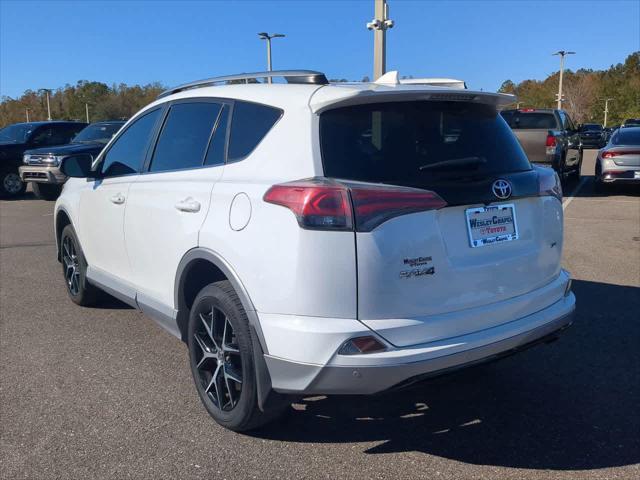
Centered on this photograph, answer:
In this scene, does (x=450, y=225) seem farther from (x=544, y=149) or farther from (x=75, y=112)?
(x=75, y=112)

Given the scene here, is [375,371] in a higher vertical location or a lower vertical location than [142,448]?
higher

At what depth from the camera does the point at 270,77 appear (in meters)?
3.50

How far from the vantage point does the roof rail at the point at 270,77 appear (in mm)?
3221

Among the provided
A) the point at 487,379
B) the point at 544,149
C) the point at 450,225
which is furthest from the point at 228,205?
the point at 544,149

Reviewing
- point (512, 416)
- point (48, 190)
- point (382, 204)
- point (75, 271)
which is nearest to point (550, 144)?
point (75, 271)

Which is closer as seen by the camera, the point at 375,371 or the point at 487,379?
the point at 375,371

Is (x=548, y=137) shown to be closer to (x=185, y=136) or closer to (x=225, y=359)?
(x=185, y=136)

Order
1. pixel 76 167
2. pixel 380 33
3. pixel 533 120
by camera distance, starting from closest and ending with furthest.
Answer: pixel 76 167
pixel 380 33
pixel 533 120

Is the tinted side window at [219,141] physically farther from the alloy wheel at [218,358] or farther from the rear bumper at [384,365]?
the rear bumper at [384,365]

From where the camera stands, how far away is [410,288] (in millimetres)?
2695

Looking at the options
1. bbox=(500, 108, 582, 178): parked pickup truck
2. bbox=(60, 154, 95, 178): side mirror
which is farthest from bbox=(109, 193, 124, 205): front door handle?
bbox=(500, 108, 582, 178): parked pickup truck

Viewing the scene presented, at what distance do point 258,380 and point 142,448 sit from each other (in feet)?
2.58

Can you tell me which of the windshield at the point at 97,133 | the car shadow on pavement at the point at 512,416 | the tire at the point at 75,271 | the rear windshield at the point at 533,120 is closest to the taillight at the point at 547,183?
the car shadow on pavement at the point at 512,416

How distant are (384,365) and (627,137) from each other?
13.1 meters
